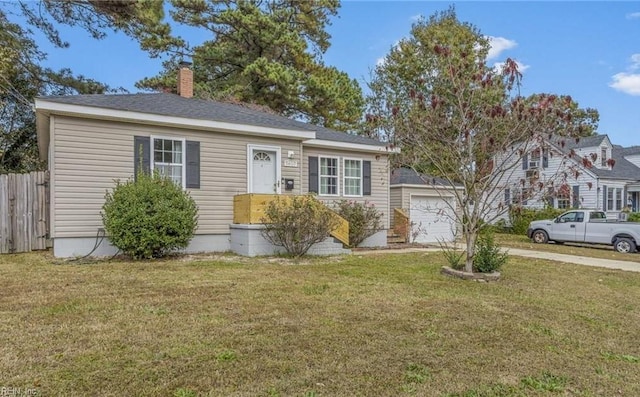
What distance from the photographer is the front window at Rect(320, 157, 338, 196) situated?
41.1 feet

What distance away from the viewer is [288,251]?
9.44 m

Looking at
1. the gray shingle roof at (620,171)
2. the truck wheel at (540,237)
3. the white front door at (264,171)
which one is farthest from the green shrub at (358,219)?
the gray shingle roof at (620,171)

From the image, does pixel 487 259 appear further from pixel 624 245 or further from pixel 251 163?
pixel 624 245

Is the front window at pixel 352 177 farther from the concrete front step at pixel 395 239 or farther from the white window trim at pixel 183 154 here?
the white window trim at pixel 183 154

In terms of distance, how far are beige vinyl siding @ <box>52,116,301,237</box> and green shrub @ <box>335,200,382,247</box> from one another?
3.20m

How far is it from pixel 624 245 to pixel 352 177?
9.65 m

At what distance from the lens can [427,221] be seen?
15727mm

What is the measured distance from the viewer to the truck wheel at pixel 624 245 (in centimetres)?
1316

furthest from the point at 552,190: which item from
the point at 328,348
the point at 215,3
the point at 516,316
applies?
the point at 215,3

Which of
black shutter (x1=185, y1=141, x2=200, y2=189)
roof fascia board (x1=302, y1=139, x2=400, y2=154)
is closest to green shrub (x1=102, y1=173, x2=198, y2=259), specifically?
black shutter (x1=185, y1=141, x2=200, y2=189)

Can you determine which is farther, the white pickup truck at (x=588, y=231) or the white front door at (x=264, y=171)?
the white pickup truck at (x=588, y=231)

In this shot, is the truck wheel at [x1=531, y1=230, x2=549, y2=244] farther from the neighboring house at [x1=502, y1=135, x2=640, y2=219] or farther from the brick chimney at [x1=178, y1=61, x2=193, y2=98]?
the brick chimney at [x1=178, y1=61, x2=193, y2=98]

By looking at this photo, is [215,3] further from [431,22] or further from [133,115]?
[431,22]

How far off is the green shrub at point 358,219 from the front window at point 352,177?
0.57 m
